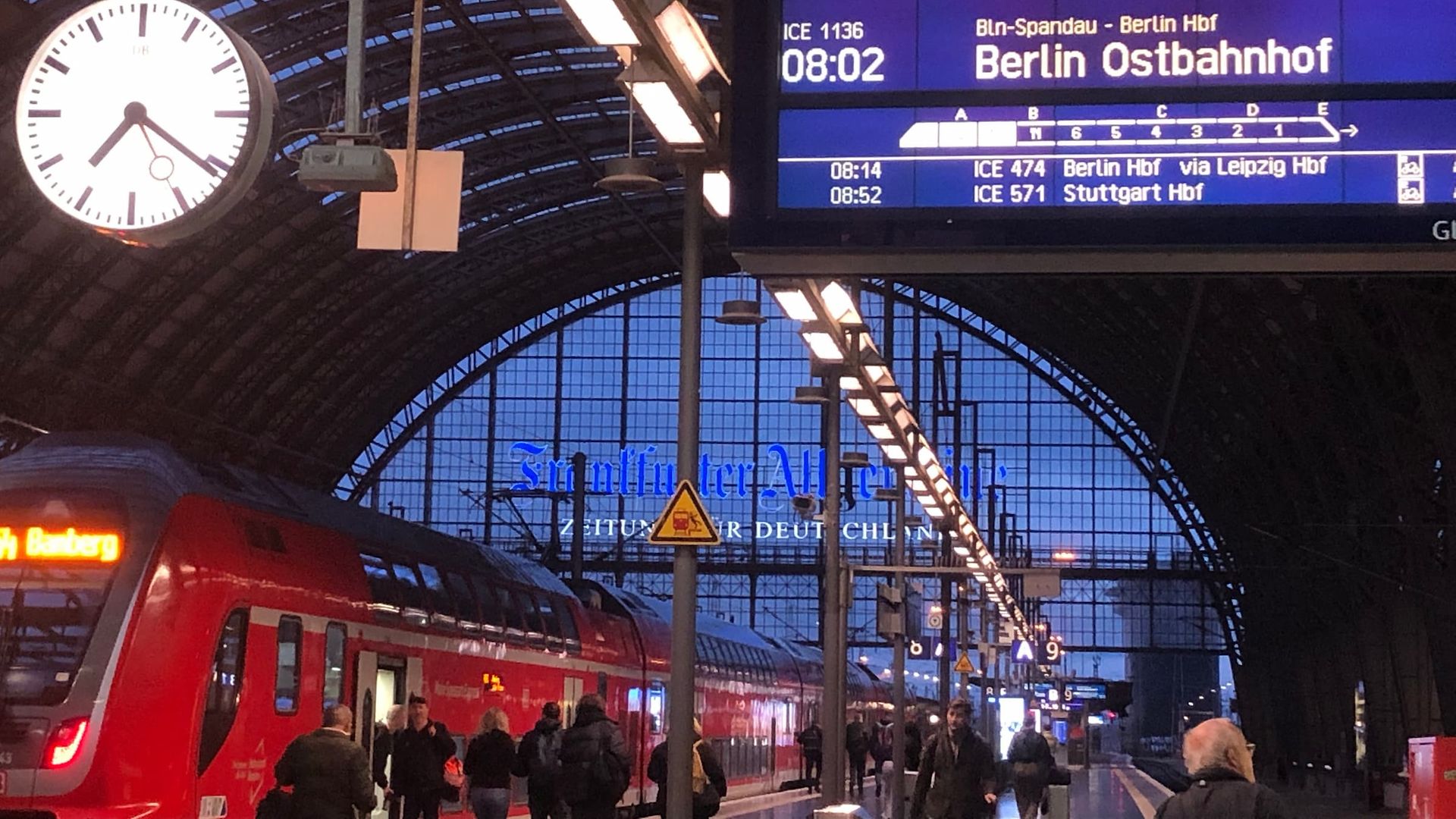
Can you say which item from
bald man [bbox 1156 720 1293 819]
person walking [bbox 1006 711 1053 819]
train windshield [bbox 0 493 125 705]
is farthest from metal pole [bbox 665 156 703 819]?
person walking [bbox 1006 711 1053 819]

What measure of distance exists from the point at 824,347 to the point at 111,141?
9.70 meters

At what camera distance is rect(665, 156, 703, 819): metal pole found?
1192 centimetres

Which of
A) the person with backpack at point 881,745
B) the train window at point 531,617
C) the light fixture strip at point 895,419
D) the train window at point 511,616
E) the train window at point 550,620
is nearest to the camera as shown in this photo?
the light fixture strip at point 895,419

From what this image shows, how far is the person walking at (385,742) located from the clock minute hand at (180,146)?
10001 millimetres

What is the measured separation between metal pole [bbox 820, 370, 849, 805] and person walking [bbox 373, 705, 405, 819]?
4.41 m

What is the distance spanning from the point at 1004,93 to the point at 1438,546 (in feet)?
76.3

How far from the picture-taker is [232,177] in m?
7.39

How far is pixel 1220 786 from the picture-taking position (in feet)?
20.7

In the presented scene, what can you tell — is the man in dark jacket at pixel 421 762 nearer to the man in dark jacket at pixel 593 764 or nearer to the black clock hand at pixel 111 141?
the man in dark jacket at pixel 593 764

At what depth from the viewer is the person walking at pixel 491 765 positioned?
641 inches

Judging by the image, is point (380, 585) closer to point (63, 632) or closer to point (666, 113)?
point (63, 632)

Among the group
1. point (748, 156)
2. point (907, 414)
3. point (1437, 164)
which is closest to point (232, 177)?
point (748, 156)

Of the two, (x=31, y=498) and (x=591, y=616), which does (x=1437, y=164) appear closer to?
(x=31, y=498)

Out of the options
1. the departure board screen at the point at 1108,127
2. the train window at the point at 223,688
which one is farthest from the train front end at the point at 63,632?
the departure board screen at the point at 1108,127
